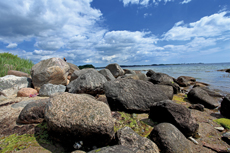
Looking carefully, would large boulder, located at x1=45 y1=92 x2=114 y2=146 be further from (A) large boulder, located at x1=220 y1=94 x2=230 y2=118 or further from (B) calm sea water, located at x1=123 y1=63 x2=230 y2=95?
(B) calm sea water, located at x1=123 y1=63 x2=230 y2=95

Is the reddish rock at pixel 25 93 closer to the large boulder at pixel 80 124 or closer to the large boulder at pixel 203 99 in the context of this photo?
the large boulder at pixel 80 124

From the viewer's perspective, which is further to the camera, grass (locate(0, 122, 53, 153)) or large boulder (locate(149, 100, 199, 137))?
large boulder (locate(149, 100, 199, 137))

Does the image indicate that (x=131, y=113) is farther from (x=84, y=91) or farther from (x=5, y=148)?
(x=5, y=148)

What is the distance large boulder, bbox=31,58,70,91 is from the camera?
6461mm

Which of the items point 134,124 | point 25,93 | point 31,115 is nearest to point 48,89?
point 25,93

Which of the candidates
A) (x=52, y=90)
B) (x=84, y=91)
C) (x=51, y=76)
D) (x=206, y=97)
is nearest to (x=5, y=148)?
(x=84, y=91)

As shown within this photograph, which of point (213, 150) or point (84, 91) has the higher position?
point (84, 91)

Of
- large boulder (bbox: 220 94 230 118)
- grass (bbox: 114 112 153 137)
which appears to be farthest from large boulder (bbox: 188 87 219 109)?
grass (bbox: 114 112 153 137)

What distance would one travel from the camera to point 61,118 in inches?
101

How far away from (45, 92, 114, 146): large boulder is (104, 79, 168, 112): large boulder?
5.19 ft

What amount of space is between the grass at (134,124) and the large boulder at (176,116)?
47 cm

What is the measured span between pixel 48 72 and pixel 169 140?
610cm

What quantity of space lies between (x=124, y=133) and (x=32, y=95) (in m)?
4.92

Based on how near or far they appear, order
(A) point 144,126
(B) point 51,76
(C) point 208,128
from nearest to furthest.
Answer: (A) point 144,126
(C) point 208,128
(B) point 51,76
